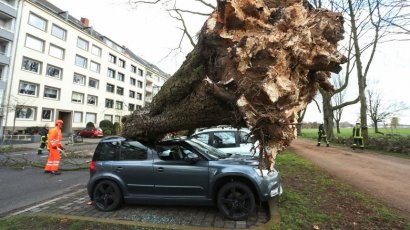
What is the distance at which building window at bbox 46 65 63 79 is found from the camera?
129ft

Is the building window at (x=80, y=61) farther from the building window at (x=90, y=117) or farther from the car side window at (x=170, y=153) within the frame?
the car side window at (x=170, y=153)

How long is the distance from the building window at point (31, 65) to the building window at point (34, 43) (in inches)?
60.3

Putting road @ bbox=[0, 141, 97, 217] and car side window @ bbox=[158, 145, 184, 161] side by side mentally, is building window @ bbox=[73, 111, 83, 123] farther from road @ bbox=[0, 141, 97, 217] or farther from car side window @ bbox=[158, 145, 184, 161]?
car side window @ bbox=[158, 145, 184, 161]

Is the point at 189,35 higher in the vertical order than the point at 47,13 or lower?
lower

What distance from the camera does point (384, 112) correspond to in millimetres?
58938

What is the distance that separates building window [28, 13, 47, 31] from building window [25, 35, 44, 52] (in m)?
1.56

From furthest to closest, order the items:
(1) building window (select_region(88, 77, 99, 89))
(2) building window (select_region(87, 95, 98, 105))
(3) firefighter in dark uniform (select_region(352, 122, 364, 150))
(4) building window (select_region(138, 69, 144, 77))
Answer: (4) building window (select_region(138, 69, 144, 77)) → (1) building window (select_region(88, 77, 99, 89)) → (2) building window (select_region(87, 95, 98, 105)) → (3) firefighter in dark uniform (select_region(352, 122, 364, 150))

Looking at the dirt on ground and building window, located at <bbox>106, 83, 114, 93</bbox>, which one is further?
building window, located at <bbox>106, 83, 114, 93</bbox>

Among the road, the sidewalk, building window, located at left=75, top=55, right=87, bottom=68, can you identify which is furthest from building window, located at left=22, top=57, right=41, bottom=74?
the sidewalk

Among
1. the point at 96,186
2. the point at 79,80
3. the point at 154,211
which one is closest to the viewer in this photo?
the point at 154,211

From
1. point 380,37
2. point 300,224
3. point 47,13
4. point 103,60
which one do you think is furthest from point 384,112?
point 300,224

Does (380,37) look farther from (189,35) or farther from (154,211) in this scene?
(154,211)

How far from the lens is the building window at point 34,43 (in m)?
35.8

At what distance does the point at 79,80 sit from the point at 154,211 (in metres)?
43.7
